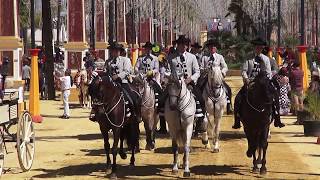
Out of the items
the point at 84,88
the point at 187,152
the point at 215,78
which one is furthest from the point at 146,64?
the point at 84,88

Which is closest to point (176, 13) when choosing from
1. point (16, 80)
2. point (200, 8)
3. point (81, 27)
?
point (200, 8)

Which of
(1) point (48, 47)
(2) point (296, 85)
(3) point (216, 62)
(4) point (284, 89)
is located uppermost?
(1) point (48, 47)

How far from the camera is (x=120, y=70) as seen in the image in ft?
50.0

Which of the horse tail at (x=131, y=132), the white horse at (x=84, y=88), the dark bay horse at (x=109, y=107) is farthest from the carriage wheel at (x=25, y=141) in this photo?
the white horse at (x=84, y=88)

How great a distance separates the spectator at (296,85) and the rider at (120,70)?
37.2ft

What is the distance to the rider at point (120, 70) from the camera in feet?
49.2

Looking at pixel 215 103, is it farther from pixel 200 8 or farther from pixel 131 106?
pixel 200 8

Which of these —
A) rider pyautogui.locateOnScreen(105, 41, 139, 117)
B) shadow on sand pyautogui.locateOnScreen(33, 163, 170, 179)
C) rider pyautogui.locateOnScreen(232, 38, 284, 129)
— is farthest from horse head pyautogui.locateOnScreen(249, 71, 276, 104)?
rider pyautogui.locateOnScreen(105, 41, 139, 117)

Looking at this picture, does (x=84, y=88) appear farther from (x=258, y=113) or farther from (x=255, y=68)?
(x=258, y=113)

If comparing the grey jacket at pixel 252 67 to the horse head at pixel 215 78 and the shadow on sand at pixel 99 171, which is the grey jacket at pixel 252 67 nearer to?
the horse head at pixel 215 78

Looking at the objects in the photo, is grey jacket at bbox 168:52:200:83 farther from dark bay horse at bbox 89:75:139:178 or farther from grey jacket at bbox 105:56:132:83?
grey jacket at bbox 105:56:132:83

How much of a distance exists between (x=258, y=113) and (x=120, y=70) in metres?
3.12

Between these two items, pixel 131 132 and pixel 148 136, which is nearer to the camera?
pixel 131 132

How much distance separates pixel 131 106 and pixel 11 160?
3.42m
